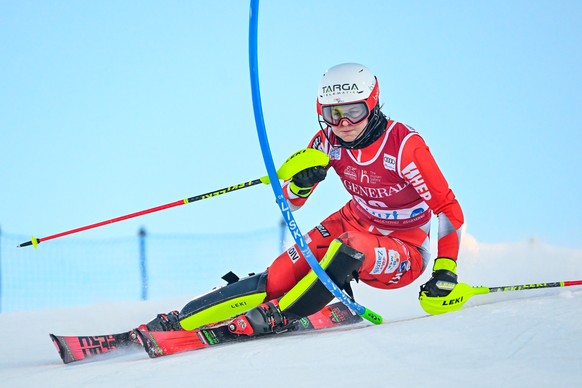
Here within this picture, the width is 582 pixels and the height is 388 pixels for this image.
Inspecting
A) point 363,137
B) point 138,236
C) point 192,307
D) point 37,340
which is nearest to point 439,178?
point 363,137

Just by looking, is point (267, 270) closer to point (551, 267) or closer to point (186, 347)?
point (186, 347)

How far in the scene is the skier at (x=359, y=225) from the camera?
14.3 ft

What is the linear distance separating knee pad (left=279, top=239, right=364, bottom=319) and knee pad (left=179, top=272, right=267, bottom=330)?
0.40m

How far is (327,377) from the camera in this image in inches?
121

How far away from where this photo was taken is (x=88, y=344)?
4.53 metres

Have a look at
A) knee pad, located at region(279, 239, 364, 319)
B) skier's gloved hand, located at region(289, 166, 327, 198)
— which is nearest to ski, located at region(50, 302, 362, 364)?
knee pad, located at region(279, 239, 364, 319)

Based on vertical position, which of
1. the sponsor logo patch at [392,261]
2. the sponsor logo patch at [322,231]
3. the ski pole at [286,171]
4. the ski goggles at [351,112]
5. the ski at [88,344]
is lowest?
the ski at [88,344]

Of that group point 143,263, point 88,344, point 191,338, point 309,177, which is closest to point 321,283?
point 309,177

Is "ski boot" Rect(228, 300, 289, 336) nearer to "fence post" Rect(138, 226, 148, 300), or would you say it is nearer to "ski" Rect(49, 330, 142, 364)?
"ski" Rect(49, 330, 142, 364)

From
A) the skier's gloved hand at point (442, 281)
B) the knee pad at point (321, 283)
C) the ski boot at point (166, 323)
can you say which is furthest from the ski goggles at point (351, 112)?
the ski boot at point (166, 323)

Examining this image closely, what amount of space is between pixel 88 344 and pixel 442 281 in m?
2.10

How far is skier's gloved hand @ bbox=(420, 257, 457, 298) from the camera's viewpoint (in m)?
4.37

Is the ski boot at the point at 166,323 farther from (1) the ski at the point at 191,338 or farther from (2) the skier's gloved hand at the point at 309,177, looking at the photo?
(2) the skier's gloved hand at the point at 309,177

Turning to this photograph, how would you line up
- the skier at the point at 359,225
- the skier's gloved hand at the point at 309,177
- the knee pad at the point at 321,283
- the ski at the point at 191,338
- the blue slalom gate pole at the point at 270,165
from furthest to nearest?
the skier's gloved hand at the point at 309,177 → the skier at the point at 359,225 → the knee pad at the point at 321,283 → the ski at the point at 191,338 → the blue slalom gate pole at the point at 270,165
